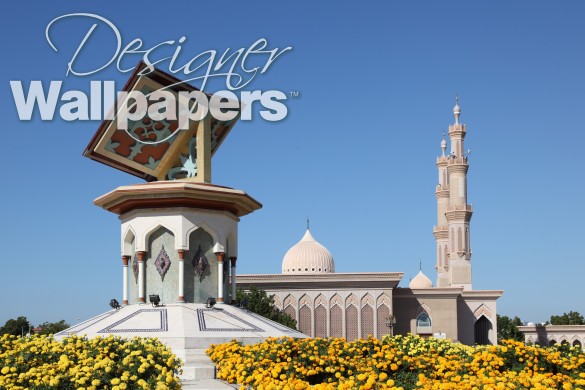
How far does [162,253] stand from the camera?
58.1 feet

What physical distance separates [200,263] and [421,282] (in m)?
46.8

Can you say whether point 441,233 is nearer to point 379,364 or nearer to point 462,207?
point 462,207

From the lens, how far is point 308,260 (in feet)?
182

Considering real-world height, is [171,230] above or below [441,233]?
below

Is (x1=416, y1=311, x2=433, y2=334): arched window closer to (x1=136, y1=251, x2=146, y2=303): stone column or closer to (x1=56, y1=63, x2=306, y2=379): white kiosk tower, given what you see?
(x1=56, y1=63, x2=306, y2=379): white kiosk tower

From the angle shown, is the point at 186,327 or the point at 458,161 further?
the point at 458,161

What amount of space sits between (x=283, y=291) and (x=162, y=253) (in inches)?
1248

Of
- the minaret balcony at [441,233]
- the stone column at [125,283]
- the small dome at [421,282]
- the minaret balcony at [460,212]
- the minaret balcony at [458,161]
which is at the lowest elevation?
the small dome at [421,282]

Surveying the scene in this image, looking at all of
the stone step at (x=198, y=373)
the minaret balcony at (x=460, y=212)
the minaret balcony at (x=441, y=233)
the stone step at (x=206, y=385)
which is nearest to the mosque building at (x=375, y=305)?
the minaret balcony at (x=460, y=212)

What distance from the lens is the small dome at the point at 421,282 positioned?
203 feet

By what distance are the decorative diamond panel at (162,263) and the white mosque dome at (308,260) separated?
37584mm

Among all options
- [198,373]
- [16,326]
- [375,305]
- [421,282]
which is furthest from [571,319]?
[198,373]

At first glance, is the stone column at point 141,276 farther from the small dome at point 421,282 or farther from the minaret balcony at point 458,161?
the small dome at point 421,282

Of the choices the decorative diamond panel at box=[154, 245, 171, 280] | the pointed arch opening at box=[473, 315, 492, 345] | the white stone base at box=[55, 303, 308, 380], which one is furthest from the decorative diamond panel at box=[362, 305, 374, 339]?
the decorative diamond panel at box=[154, 245, 171, 280]
